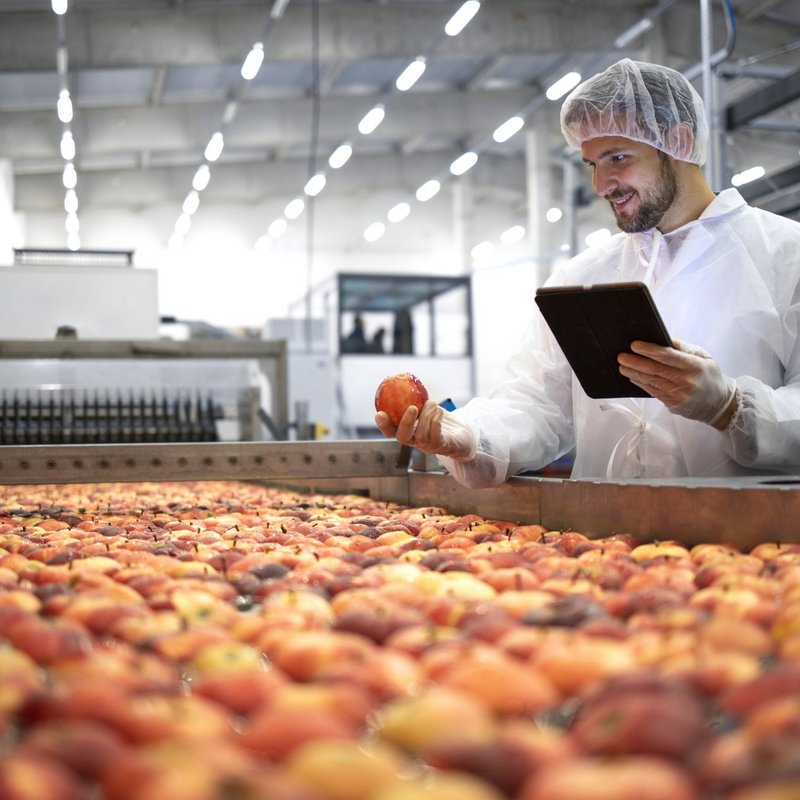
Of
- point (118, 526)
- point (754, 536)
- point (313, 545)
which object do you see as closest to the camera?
point (754, 536)

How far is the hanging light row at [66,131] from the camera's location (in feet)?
38.2

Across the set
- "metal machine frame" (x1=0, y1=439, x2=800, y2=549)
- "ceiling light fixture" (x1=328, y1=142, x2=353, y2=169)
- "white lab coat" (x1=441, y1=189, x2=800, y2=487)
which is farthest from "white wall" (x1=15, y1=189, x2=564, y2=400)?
"white lab coat" (x1=441, y1=189, x2=800, y2=487)

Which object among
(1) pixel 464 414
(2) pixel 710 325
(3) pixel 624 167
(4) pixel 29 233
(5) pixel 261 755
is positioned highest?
(4) pixel 29 233

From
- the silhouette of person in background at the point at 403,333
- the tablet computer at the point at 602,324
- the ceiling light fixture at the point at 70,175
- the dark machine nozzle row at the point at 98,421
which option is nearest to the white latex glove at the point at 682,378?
the tablet computer at the point at 602,324

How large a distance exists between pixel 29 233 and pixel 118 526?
2028 centimetres

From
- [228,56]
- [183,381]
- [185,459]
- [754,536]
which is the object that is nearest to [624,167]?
[754,536]

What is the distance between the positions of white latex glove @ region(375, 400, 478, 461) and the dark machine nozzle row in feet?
11.2

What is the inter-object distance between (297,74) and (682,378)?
1434cm

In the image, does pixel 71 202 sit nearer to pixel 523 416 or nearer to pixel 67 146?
pixel 67 146

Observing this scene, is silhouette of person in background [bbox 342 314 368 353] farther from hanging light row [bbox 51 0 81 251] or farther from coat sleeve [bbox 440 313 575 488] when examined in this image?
coat sleeve [bbox 440 313 575 488]

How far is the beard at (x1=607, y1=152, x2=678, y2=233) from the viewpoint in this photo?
2.94m

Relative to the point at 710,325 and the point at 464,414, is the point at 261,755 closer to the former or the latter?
the point at 464,414

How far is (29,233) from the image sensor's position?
2123 cm

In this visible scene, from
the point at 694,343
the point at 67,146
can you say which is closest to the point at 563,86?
the point at 67,146
